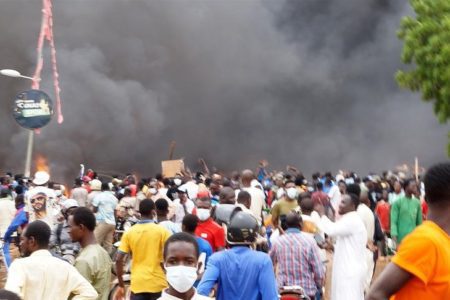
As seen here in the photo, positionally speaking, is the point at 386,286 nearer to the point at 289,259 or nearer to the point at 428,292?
the point at 428,292

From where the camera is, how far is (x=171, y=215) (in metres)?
10.2

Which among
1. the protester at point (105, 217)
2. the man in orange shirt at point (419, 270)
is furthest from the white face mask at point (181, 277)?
the protester at point (105, 217)

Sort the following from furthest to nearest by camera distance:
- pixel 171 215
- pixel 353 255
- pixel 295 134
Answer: pixel 295 134 < pixel 171 215 < pixel 353 255

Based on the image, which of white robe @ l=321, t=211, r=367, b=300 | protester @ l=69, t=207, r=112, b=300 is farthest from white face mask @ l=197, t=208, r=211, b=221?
protester @ l=69, t=207, r=112, b=300

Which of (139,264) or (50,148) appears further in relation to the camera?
(50,148)

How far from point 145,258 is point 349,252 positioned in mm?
1915

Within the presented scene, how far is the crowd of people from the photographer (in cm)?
301

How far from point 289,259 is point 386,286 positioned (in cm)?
312

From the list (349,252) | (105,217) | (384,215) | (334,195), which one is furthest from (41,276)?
(334,195)

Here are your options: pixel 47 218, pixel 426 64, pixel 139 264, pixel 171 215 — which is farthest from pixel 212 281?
pixel 426 64

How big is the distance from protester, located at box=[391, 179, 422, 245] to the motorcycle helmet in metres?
5.67

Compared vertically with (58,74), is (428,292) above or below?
below

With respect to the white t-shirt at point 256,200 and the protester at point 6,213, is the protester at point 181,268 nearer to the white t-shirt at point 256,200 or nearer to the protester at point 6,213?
the white t-shirt at point 256,200

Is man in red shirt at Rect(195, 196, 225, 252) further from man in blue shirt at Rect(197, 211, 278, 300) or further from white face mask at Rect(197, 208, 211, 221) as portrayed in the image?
man in blue shirt at Rect(197, 211, 278, 300)
